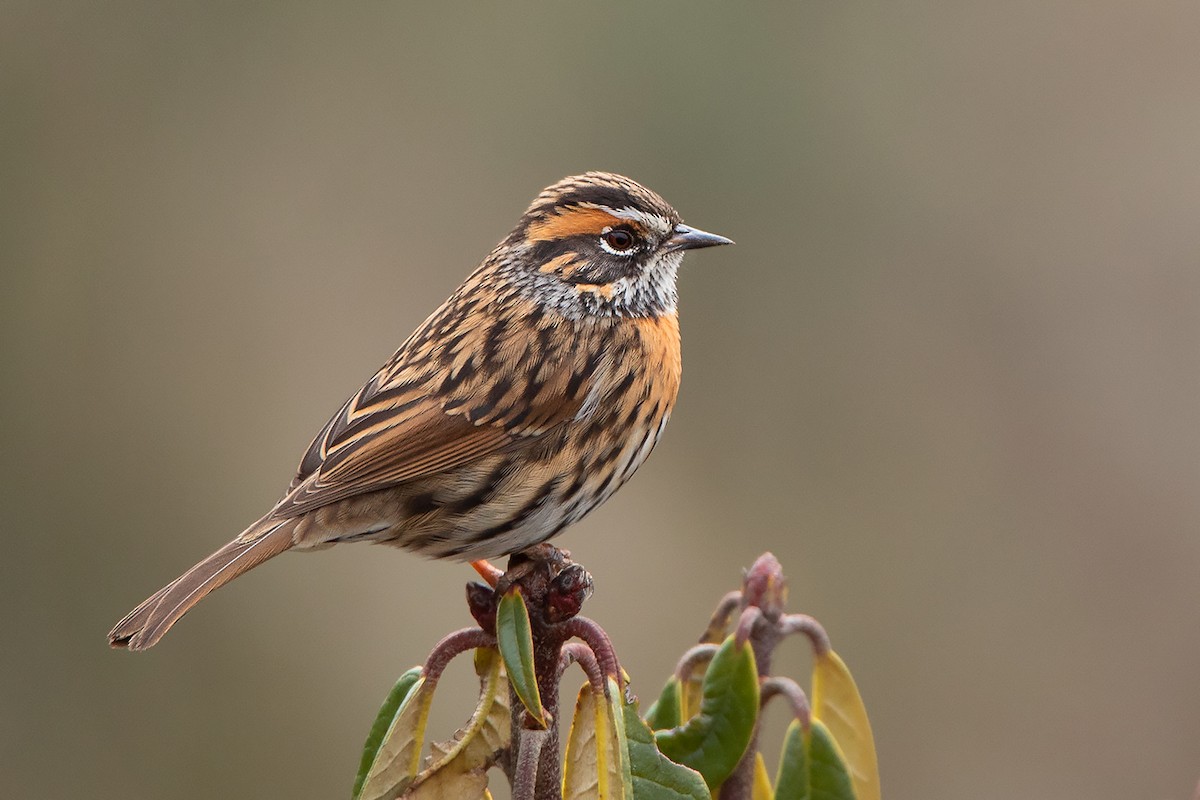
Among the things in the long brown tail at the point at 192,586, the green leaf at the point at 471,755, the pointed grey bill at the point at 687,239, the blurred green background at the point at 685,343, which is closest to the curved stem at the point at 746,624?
the green leaf at the point at 471,755

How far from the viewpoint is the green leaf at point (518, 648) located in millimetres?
2711

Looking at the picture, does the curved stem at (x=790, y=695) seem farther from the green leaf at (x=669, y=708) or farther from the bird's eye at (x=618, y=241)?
the bird's eye at (x=618, y=241)

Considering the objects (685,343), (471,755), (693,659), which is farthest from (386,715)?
(685,343)

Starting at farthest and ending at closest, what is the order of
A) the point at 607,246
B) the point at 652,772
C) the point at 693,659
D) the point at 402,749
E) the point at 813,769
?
the point at 607,246 < the point at 693,659 < the point at 813,769 < the point at 402,749 < the point at 652,772

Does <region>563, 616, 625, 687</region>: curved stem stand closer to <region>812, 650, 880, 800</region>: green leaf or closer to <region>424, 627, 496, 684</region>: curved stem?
<region>424, 627, 496, 684</region>: curved stem

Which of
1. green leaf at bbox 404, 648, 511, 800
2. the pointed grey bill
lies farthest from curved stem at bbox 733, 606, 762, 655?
the pointed grey bill

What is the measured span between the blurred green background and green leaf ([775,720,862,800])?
496cm

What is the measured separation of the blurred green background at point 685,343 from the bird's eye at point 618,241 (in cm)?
378

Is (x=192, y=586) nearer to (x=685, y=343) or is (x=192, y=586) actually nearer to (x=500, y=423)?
(x=500, y=423)

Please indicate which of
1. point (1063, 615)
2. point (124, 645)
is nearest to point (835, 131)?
point (1063, 615)

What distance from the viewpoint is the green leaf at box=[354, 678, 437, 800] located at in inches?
117

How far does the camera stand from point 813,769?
10.3 ft

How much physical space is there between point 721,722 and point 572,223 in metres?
2.20

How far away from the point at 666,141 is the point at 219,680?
424cm
